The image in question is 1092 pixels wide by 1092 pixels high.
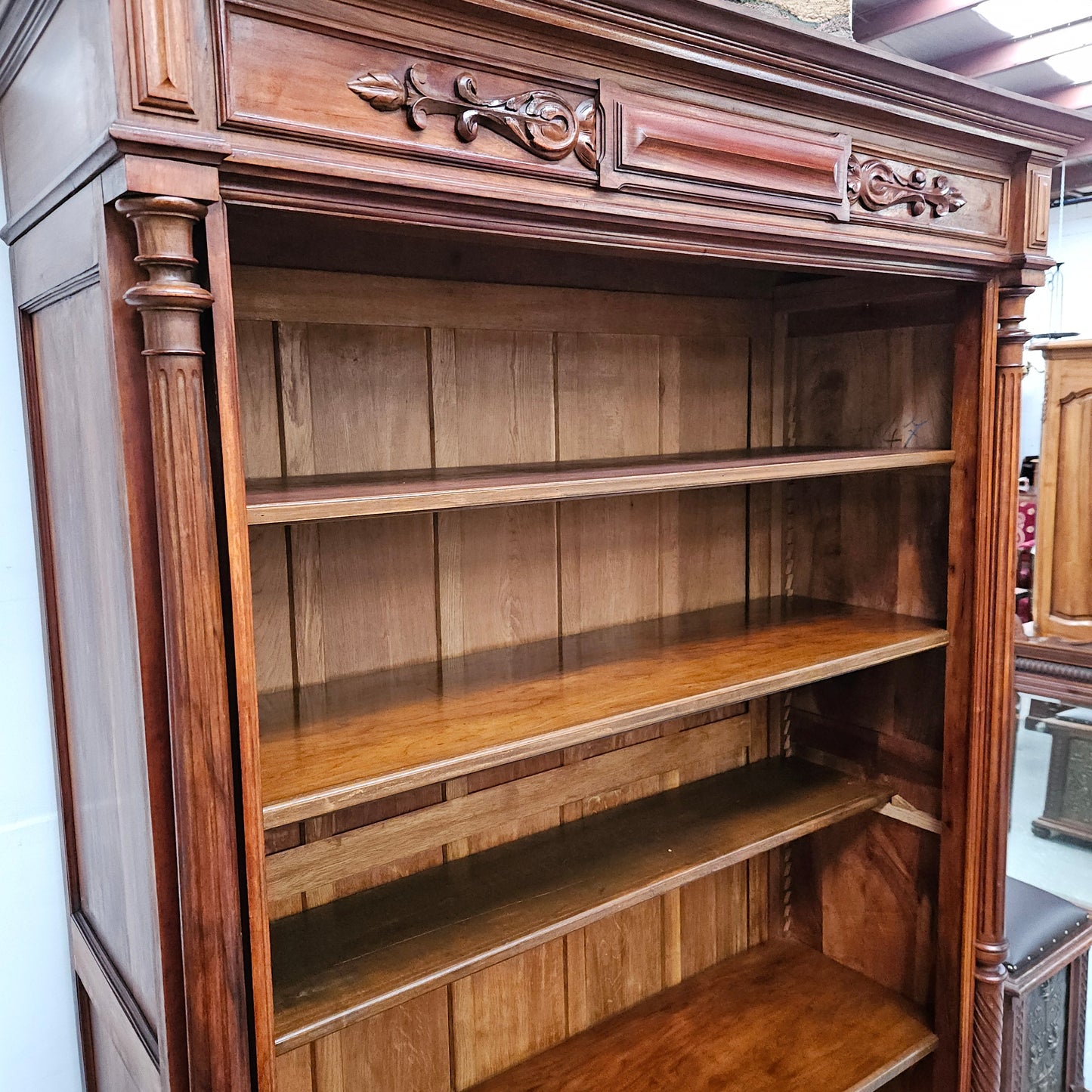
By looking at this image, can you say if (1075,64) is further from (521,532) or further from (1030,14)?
(521,532)

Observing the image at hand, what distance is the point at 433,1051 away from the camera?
1519 mm

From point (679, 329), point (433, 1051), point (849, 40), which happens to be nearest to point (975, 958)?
point (433, 1051)

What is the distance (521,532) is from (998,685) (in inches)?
33.5

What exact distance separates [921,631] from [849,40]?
93 cm

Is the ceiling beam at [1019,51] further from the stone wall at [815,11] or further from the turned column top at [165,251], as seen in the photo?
the turned column top at [165,251]

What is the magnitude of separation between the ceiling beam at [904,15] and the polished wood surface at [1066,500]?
114 cm

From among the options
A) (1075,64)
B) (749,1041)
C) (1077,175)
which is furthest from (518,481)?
(1077,175)

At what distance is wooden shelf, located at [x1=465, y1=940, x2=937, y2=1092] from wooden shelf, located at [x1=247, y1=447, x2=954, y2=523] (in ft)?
3.31

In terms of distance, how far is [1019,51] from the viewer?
10.5 feet

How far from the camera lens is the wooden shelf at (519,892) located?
115 cm

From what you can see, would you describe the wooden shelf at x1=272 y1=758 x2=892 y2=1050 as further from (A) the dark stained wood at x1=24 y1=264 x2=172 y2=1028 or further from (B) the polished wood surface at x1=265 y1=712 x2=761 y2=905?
(A) the dark stained wood at x1=24 y1=264 x2=172 y2=1028

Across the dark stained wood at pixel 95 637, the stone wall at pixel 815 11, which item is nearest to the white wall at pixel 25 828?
the dark stained wood at pixel 95 637

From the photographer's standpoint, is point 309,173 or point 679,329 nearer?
point 309,173

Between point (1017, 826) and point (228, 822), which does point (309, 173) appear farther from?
point (1017, 826)
